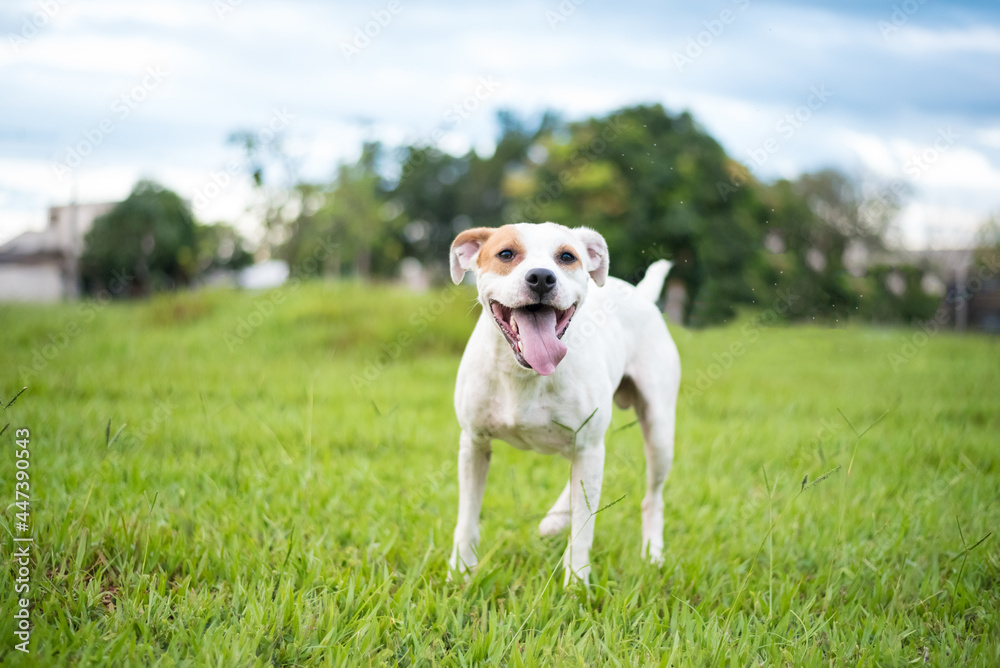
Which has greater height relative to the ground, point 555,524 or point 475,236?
point 475,236

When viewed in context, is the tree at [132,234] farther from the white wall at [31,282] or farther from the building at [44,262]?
the white wall at [31,282]

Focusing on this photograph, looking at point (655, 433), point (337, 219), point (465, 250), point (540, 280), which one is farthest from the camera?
point (337, 219)

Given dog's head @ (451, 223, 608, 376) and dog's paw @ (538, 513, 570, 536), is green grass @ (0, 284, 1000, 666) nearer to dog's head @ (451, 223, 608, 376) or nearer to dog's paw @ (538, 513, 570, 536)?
dog's paw @ (538, 513, 570, 536)

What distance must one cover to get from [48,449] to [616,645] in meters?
4.16

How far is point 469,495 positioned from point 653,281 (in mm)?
1914

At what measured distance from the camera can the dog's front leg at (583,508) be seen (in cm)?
302

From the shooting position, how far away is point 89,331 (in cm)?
1077

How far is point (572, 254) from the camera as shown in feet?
9.53

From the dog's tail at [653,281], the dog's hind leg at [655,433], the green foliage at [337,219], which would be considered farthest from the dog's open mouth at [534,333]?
the green foliage at [337,219]

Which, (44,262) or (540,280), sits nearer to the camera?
(540,280)

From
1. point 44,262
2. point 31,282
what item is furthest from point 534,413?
point 44,262

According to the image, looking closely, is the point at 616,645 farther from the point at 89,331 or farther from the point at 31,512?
the point at 89,331

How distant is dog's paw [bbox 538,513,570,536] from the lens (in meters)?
3.44

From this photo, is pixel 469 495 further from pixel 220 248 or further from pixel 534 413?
pixel 220 248
